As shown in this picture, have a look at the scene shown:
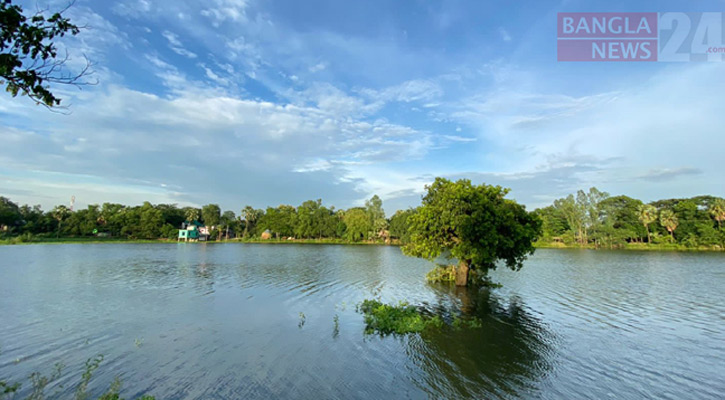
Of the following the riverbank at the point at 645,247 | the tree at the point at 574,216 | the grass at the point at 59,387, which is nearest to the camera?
the grass at the point at 59,387

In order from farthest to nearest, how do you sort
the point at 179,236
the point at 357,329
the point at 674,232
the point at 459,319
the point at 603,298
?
the point at 179,236
the point at 674,232
the point at 603,298
the point at 459,319
the point at 357,329

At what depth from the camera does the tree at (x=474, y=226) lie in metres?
21.1

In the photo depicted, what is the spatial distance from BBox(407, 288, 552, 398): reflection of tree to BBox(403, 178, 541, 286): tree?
226 inches

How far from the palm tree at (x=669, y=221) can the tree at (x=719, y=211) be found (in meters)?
6.91

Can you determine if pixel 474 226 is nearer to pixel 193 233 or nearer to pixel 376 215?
pixel 376 215

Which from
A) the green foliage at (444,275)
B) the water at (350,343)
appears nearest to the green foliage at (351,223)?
the green foliage at (444,275)

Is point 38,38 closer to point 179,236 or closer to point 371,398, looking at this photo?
point 371,398

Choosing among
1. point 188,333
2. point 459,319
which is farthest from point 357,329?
point 188,333

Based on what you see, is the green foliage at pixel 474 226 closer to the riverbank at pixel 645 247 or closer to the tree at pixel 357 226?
the riverbank at pixel 645 247

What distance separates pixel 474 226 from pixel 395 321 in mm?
9574

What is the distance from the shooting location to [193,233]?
11981 cm

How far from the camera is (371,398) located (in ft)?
27.1

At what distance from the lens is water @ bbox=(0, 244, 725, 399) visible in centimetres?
895

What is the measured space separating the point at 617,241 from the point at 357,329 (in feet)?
335
